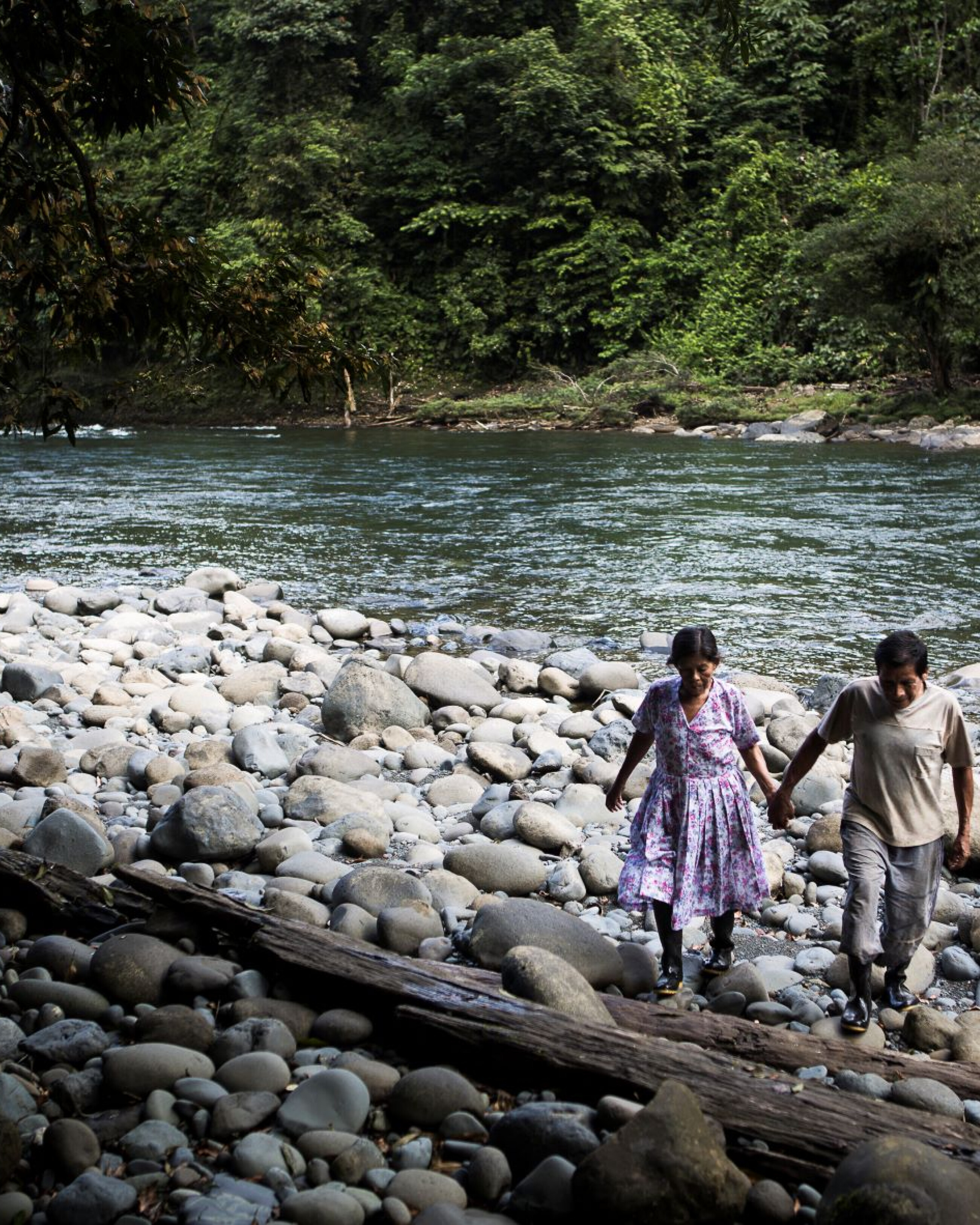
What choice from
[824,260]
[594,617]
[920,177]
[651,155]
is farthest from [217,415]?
[594,617]

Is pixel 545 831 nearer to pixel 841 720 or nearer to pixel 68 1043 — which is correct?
pixel 841 720

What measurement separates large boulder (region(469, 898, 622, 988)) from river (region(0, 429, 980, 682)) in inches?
172

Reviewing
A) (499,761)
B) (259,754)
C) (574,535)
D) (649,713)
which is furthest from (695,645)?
(574,535)

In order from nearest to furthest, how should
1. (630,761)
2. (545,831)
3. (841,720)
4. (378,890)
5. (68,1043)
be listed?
(68,1043), (841,720), (630,761), (378,890), (545,831)

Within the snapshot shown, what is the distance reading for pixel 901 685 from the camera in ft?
10.5

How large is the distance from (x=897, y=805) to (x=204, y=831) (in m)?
2.37

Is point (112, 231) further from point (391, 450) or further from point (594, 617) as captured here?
point (391, 450)

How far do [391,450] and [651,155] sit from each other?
1340cm

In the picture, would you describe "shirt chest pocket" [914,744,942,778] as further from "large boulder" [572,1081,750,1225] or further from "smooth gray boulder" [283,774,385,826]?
"smooth gray boulder" [283,774,385,826]

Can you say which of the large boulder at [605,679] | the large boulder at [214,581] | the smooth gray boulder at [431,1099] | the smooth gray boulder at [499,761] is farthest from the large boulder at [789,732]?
the large boulder at [214,581]

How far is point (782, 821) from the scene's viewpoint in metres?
3.44

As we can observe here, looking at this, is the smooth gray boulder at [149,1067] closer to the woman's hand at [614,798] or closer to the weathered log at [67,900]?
the weathered log at [67,900]

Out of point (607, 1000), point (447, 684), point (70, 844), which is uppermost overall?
point (447, 684)

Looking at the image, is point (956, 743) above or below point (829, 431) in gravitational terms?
below
